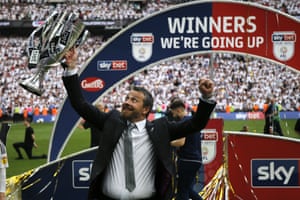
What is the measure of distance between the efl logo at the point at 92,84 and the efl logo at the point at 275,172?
11.0ft

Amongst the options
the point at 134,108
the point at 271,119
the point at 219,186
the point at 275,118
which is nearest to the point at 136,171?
the point at 134,108

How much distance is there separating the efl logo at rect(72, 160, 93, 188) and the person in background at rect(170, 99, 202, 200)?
1.47m

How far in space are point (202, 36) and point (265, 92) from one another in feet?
91.5

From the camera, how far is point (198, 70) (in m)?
41.2

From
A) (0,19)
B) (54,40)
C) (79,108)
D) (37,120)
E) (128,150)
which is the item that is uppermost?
(0,19)

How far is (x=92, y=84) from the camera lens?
10531 mm

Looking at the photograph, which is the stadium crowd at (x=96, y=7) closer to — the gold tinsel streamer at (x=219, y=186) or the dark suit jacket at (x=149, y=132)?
the gold tinsel streamer at (x=219, y=186)

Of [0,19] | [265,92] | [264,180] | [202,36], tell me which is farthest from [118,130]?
[0,19]

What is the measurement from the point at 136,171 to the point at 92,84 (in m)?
6.29

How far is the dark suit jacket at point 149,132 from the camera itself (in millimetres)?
4375

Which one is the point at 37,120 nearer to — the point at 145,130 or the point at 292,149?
the point at 292,149

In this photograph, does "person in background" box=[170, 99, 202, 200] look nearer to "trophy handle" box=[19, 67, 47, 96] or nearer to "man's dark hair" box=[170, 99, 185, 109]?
"man's dark hair" box=[170, 99, 185, 109]

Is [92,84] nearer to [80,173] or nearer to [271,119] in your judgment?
[80,173]

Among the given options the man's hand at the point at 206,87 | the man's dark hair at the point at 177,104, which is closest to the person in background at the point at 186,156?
the man's dark hair at the point at 177,104
